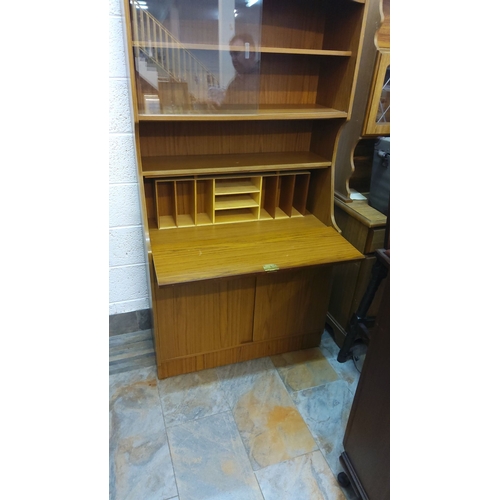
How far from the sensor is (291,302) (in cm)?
196

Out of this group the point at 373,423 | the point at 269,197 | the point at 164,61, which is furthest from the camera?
the point at 269,197

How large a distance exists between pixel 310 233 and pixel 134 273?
0.98m

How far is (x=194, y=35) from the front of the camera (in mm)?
1491

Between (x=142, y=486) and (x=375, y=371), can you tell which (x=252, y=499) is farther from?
(x=375, y=371)

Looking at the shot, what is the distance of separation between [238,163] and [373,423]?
1.17m

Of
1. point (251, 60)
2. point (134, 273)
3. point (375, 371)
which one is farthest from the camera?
point (134, 273)

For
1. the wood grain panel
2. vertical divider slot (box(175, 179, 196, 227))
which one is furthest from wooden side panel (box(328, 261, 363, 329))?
vertical divider slot (box(175, 179, 196, 227))

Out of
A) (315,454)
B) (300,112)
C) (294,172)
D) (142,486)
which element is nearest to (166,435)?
(142,486)

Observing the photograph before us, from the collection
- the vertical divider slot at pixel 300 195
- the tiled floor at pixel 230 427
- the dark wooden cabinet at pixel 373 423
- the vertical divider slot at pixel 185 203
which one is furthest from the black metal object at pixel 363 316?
the vertical divider slot at pixel 185 203

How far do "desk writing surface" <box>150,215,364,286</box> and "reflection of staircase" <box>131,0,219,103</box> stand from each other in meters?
0.58

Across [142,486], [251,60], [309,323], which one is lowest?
[142,486]

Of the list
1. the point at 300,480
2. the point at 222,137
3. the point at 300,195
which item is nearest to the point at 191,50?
the point at 222,137

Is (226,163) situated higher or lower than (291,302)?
higher

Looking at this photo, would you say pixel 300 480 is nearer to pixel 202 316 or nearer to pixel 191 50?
pixel 202 316
